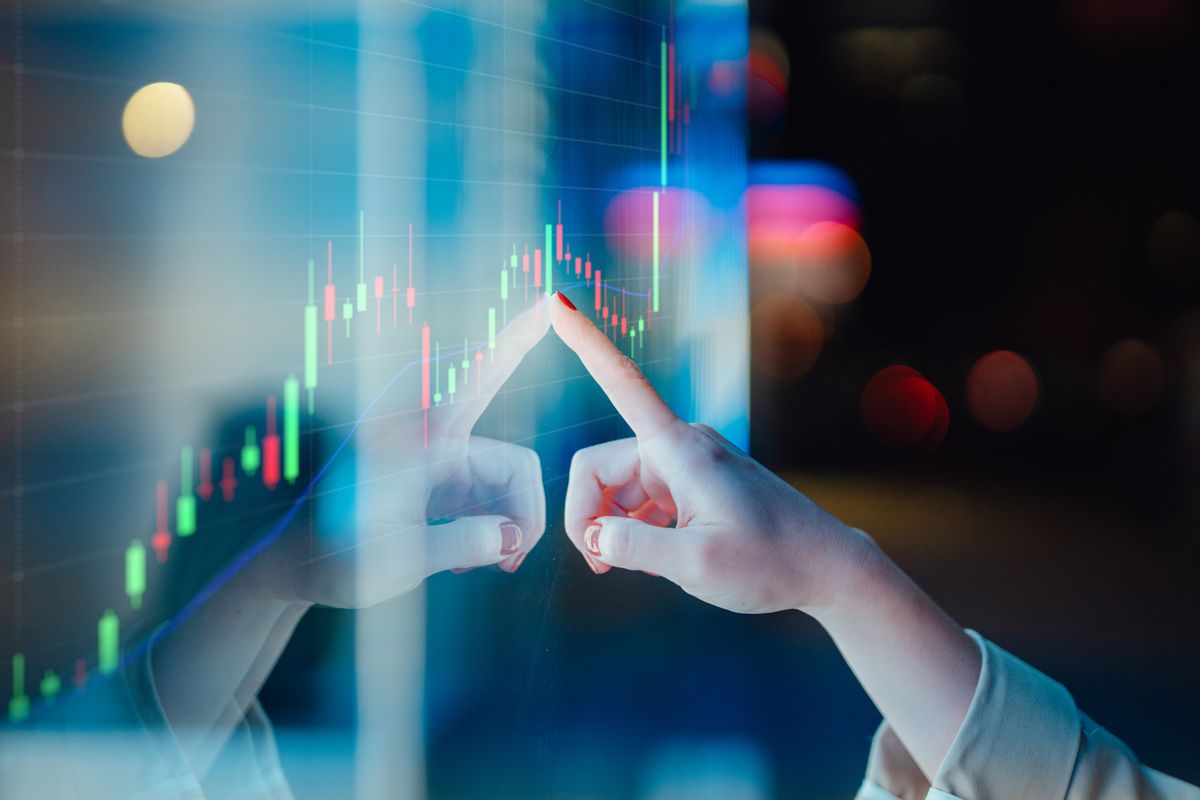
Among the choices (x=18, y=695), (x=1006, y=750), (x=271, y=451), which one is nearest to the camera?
(x=18, y=695)

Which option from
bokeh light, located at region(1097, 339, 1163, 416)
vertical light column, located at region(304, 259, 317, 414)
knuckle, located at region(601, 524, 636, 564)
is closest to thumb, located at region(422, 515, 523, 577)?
knuckle, located at region(601, 524, 636, 564)


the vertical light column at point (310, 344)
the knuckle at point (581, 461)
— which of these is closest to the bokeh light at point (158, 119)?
the vertical light column at point (310, 344)

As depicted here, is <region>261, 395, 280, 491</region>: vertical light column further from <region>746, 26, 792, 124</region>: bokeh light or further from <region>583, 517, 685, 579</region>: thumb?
<region>746, 26, 792, 124</region>: bokeh light

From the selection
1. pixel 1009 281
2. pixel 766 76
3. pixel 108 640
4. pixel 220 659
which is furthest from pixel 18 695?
pixel 1009 281

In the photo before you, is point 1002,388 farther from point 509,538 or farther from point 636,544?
point 509,538

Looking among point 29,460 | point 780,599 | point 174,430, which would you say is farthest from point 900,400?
point 29,460

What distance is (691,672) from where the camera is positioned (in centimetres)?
122

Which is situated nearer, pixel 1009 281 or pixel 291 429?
pixel 291 429

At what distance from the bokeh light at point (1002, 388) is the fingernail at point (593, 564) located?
1.52 feet

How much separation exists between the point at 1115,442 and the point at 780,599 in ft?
1.45

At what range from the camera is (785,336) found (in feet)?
3.93

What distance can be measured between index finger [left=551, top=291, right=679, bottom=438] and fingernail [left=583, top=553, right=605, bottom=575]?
0.16 meters

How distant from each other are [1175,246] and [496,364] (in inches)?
31.2

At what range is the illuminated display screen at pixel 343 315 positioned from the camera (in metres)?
0.77
